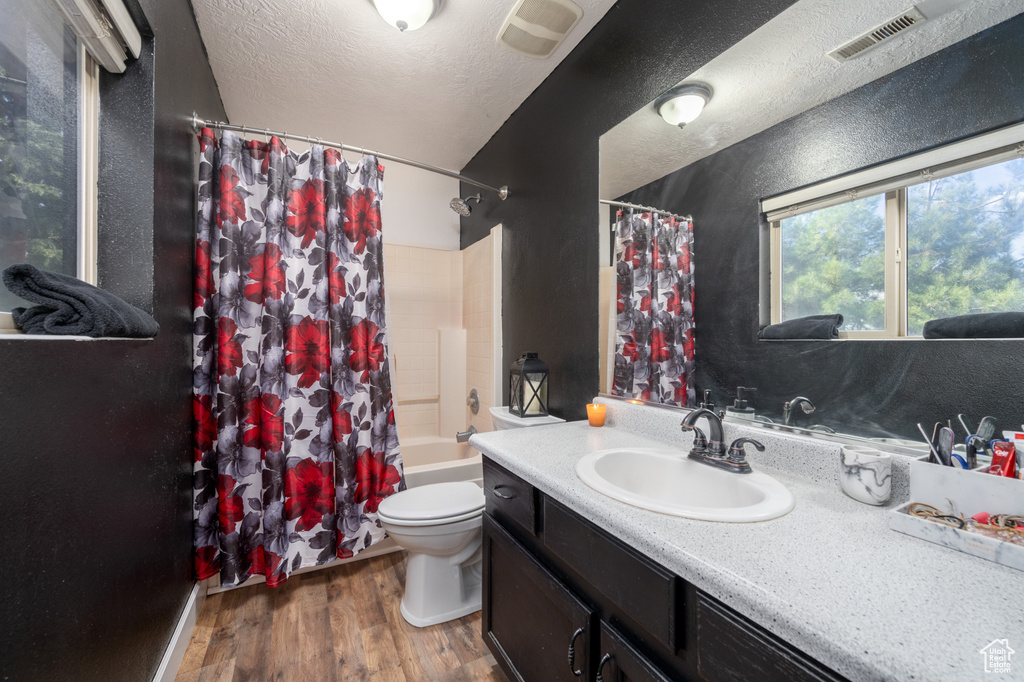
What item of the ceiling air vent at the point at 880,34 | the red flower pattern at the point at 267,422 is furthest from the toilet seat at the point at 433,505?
the ceiling air vent at the point at 880,34

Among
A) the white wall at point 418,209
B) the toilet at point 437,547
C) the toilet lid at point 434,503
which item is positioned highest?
the white wall at point 418,209

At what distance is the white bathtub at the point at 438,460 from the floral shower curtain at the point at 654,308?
1042mm

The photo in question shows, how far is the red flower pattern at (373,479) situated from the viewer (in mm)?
1922

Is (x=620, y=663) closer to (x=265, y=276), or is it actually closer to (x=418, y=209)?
(x=265, y=276)

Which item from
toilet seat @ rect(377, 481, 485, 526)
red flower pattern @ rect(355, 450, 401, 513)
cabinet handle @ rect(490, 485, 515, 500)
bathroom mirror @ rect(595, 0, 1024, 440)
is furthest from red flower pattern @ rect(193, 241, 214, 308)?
bathroom mirror @ rect(595, 0, 1024, 440)

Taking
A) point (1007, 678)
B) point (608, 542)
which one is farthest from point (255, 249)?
point (1007, 678)

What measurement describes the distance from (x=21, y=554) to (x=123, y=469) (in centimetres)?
41

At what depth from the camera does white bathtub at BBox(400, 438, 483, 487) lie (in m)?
2.13

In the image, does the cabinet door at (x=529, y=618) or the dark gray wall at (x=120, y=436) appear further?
the cabinet door at (x=529, y=618)

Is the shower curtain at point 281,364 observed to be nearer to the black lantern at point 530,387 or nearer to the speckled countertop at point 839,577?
the black lantern at point 530,387

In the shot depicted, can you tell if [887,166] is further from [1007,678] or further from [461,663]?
[461,663]

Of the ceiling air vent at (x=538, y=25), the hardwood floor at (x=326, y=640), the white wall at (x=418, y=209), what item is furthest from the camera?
the white wall at (x=418, y=209)

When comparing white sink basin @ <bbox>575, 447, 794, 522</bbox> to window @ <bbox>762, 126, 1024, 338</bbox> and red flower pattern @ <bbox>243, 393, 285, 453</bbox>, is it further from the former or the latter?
red flower pattern @ <bbox>243, 393, 285, 453</bbox>

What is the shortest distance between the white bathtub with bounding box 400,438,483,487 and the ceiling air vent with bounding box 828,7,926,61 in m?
2.06
